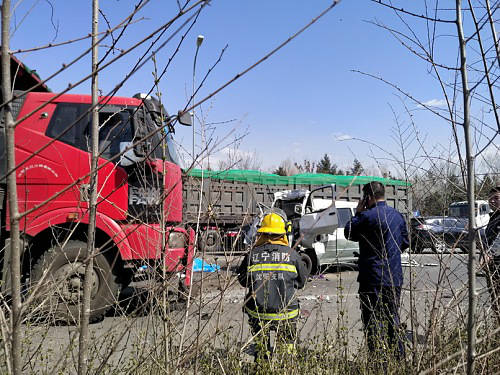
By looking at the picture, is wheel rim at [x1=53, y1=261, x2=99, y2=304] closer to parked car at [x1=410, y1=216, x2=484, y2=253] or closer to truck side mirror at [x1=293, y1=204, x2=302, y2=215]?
parked car at [x1=410, y1=216, x2=484, y2=253]

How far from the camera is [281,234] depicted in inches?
123

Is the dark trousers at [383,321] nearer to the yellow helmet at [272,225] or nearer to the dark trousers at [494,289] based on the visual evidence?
the dark trousers at [494,289]

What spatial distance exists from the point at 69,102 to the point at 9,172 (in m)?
4.58

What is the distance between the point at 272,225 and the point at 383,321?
1.05 m

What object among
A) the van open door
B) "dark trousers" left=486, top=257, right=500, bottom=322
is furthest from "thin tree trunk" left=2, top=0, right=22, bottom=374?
the van open door

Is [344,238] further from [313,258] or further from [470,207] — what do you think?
[470,207]

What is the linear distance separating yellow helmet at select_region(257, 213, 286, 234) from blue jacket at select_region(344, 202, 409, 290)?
0.74 m

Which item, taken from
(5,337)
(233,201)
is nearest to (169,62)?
(5,337)

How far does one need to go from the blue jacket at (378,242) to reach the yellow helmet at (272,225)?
0.74m

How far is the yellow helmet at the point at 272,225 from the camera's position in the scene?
308 centimetres

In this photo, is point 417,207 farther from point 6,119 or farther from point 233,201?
point 233,201

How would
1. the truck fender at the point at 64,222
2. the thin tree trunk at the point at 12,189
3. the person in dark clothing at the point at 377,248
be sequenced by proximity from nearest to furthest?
the thin tree trunk at the point at 12,189 → the person in dark clothing at the point at 377,248 → the truck fender at the point at 64,222

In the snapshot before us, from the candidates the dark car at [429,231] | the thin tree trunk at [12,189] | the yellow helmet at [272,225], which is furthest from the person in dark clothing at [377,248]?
the thin tree trunk at [12,189]

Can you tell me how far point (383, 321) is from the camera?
8.80ft
